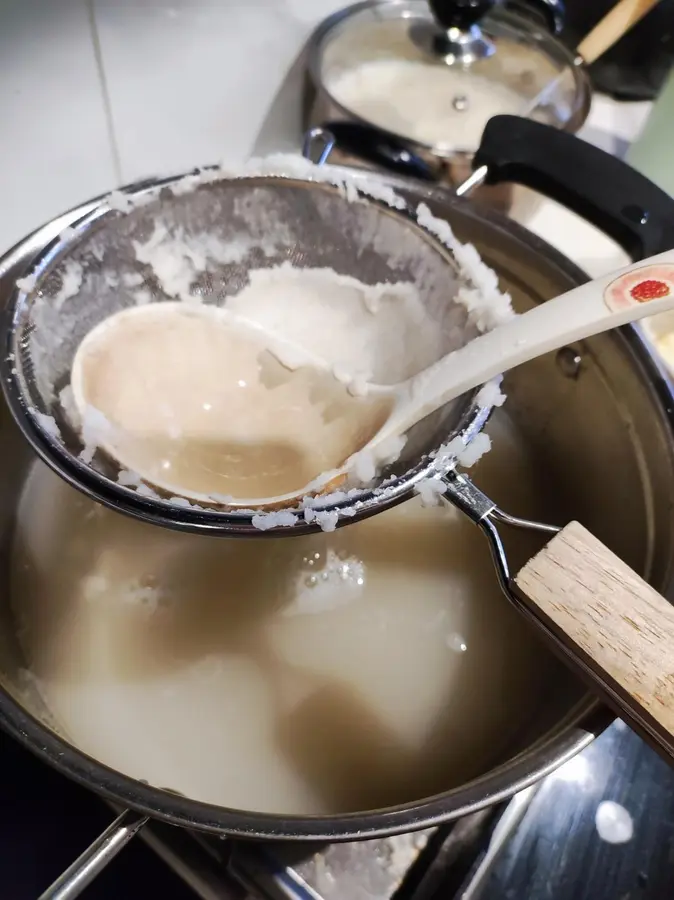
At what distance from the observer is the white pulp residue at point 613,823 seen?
1.69 ft

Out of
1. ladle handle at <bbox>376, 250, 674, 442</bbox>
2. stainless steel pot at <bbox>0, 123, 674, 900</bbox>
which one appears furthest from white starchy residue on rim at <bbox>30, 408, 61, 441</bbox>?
ladle handle at <bbox>376, 250, 674, 442</bbox>

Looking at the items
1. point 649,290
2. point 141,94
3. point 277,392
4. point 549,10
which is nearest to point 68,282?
point 277,392

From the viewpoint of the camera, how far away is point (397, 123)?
2.45 ft

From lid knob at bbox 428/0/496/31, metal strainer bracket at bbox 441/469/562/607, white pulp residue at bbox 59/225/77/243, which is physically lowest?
metal strainer bracket at bbox 441/469/562/607

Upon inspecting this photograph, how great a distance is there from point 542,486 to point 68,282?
0.40 m

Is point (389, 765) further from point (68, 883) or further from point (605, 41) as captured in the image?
point (605, 41)

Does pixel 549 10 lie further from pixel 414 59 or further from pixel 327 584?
pixel 327 584

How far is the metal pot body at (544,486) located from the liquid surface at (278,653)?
3 cm

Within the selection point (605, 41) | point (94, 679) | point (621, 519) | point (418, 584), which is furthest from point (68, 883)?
point (605, 41)

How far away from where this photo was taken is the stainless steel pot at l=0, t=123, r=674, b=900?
0.34 meters

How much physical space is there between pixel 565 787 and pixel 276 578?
26 cm

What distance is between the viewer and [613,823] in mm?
520

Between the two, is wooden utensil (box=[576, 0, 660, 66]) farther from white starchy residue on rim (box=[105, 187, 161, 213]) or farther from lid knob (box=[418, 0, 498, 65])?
white starchy residue on rim (box=[105, 187, 161, 213])

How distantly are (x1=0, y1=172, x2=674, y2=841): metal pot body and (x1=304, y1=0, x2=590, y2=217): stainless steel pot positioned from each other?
0.12 metres
